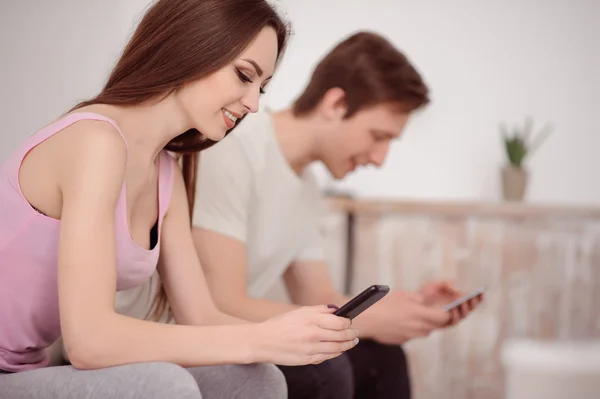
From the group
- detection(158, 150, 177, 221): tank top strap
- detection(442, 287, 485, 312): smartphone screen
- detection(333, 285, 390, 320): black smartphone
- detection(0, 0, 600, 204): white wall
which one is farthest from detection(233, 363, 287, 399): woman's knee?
detection(0, 0, 600, 204): white wall

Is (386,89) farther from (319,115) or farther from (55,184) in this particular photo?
(55,184)

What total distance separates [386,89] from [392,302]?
455 mm

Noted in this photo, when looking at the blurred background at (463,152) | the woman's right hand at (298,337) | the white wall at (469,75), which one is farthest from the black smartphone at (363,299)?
the white wall at (469,75)

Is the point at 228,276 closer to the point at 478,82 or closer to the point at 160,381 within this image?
the point at 160,381

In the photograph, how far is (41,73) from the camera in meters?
2.56

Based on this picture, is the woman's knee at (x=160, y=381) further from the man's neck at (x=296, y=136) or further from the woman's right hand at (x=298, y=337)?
the man's neck at (x=296, y=136)

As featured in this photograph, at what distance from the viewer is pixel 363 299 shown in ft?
3.27

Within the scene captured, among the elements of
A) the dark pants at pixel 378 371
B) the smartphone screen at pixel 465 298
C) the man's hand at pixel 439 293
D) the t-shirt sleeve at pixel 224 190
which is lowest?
the dark pants at pixel 378 371

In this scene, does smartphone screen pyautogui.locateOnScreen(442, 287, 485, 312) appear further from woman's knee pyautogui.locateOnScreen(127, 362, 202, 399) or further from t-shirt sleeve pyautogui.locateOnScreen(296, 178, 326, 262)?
woman's knee pyautogui.locateOnScreen(127, 362, 202, 399)

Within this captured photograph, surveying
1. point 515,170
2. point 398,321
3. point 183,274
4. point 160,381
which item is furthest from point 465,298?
point 515,170

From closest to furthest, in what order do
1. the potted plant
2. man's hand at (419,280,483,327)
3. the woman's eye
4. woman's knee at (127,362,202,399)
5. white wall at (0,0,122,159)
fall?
woman's knee at (127,362,202,399) < the woman's eye < man's hand at (419,280,483,327) < white wall at (0,0,122,159) < the potted plant

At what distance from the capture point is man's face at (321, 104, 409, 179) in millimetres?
1697

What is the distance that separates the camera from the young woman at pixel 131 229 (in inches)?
36.8

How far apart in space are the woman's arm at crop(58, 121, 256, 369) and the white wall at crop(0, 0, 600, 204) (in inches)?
68.2
